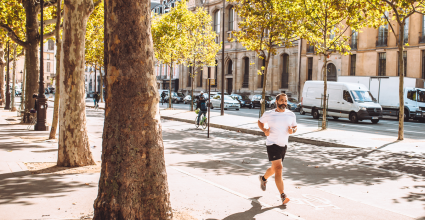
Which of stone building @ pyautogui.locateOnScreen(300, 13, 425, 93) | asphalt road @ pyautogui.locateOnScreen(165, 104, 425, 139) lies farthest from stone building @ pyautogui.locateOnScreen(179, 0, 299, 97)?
asphalt road @ pyautogui.locateOnScreen(165, 104, 425, 139)

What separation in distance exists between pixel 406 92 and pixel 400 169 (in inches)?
824

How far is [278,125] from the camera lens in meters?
5.96

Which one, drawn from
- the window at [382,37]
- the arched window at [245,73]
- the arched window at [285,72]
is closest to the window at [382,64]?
the window at [382,37]

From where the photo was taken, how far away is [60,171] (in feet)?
25.5

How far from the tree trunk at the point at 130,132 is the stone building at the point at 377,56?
32365 millimetres

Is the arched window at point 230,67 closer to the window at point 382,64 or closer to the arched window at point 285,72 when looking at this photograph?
the arched window at point 285,72

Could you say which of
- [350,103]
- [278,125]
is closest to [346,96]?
[350,103]

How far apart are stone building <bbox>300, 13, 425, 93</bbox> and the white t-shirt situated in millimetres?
30365

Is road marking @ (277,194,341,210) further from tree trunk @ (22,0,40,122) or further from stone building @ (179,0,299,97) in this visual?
stone building @ (179,0,299,97)

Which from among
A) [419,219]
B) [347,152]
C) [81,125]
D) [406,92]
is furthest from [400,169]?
[406,92]

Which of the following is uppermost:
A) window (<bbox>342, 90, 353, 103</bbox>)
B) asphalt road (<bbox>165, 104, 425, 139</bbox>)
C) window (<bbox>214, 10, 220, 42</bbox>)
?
window (<bbox>214, 10, 220, 42</bbox>)

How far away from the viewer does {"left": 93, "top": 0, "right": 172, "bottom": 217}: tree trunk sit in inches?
170

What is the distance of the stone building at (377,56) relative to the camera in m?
34.9

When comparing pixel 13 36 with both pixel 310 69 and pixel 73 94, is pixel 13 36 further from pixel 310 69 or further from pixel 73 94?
pixel 310 69
